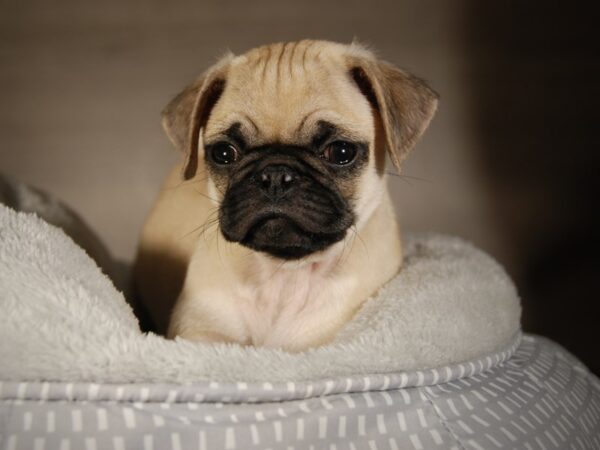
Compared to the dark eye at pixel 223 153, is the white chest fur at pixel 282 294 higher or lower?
lower

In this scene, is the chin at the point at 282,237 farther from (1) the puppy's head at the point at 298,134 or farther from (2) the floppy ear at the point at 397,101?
(2) the floppy ear at the point at 397,101

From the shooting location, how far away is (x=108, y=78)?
3455 mm

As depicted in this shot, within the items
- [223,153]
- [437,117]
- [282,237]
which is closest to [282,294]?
[282,237]

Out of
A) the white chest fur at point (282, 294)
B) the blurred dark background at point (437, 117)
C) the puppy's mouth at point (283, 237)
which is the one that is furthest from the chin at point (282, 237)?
the blurred dark background at point (437, 117)

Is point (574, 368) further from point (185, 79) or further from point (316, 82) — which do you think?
point (185, 79)

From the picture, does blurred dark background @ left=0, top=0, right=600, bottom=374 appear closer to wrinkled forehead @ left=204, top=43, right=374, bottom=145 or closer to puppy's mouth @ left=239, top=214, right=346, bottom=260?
wrinkled forehead @ left=204, top=43, right=374, bottom=145

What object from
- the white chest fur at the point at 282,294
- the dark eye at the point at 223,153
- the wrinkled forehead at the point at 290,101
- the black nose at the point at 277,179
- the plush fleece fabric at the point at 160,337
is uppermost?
the wrinkled forehead at the point at 290,101

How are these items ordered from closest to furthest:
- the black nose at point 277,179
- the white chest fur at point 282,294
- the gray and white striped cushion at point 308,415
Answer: the gray and white striped cushion at point 308,415 < the black nose at point 277,179 < the white chest fur at point 282,294

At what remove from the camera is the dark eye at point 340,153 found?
1.90 metres

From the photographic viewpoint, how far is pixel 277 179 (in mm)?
1725

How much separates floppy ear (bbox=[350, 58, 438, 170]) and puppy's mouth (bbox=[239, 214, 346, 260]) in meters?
0.29

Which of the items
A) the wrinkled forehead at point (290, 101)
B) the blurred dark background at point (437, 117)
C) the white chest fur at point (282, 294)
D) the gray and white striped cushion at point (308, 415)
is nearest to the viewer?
the gray and white striped cushion at point (308, 415)

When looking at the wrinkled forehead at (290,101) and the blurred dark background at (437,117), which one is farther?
the blurred dark background at (437,117)

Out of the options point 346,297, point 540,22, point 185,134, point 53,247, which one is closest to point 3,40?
point 185,134
